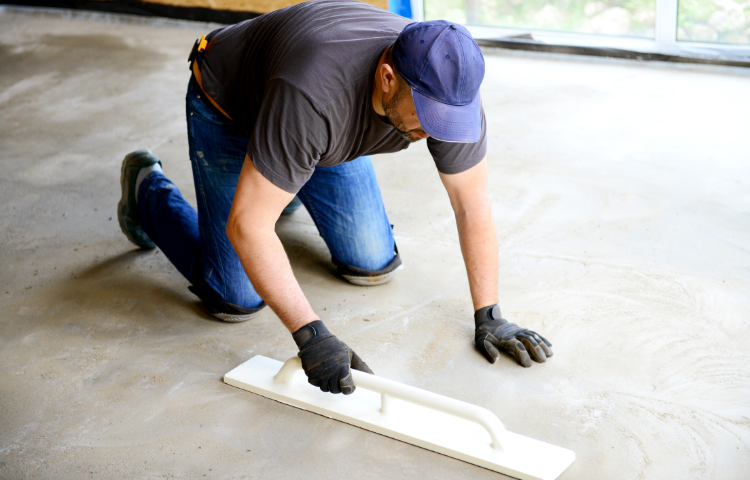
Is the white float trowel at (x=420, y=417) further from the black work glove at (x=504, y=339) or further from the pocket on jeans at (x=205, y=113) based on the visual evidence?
the pocket on jeans at (x=205, y=113)

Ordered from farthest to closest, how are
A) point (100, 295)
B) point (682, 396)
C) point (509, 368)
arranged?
1. point (100, 295)
2. point (509, 368)
3. point (682, 396)

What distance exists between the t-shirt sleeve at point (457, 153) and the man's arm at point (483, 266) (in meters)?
0.03

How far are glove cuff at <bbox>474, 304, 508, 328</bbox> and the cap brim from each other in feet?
2.24

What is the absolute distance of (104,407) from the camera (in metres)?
1.91

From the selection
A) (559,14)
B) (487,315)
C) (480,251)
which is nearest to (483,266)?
(480,251)

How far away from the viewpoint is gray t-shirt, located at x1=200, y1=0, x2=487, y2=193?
156 cm

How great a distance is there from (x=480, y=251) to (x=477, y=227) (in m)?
0.08

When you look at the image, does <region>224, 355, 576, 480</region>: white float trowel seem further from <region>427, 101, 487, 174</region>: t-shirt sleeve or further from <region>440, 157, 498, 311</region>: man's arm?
<region>427, 101, 487, 174</region>: t-shirt sleeve

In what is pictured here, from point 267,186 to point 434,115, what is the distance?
1.41 ft

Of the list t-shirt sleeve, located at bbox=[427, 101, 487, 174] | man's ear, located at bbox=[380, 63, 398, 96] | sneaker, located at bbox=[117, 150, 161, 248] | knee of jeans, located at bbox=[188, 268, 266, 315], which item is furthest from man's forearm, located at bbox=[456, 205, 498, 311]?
sneaker, located at bbox=[117, 150, 161, 248]

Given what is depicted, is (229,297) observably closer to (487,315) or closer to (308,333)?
(308,333)

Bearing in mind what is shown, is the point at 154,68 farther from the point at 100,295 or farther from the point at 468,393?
the point at 468,393

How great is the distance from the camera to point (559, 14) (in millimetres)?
5070

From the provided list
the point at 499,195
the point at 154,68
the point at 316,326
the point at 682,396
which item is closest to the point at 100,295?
the point at 316,326
